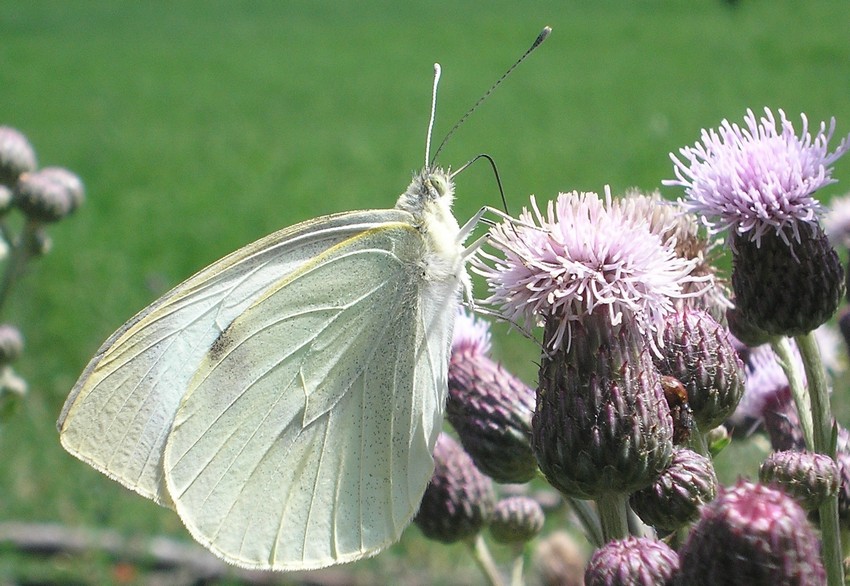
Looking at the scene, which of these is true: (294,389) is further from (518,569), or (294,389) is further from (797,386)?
(797,386)

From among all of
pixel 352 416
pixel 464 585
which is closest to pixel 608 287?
pixel 352 416

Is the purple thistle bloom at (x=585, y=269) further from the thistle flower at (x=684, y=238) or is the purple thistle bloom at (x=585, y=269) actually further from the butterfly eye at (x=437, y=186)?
the butterfly eye at (x=437, y=186)

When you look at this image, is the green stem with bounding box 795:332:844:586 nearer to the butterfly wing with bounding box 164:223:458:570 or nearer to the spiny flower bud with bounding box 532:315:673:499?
the spiny flower bud with bounding box 532:315:673:499

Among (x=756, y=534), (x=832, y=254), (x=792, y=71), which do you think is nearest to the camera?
(x=756, y=534)

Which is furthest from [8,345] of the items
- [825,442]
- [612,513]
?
[825,442]

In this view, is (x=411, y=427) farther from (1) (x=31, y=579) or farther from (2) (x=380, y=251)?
(1) (x=31, y=579)

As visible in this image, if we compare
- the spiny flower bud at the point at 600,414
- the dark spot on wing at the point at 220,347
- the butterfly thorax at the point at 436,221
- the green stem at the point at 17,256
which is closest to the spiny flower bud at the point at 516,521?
the butterfly thorax at the point at 436,221
